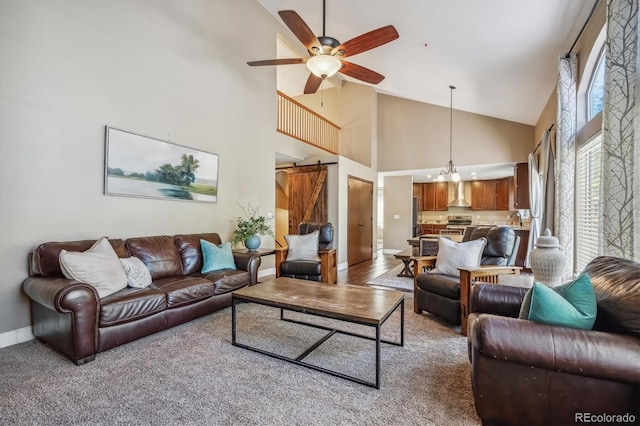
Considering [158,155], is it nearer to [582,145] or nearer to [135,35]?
[135,35]

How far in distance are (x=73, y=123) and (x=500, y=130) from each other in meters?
7.41

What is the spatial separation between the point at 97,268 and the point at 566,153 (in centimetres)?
496

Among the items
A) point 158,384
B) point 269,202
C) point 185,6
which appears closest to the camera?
point 158,384

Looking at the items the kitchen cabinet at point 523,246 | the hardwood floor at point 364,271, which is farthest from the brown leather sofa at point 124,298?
the kitchen cabinet at point 523,246

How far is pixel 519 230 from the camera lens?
577 centimetres

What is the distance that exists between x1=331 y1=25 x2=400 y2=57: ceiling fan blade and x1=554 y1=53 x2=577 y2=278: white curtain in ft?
6.71

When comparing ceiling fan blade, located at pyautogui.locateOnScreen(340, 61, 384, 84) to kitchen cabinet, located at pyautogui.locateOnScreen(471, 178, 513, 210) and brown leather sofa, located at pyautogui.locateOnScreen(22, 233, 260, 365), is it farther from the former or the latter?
kitchen cabinet, located at pyautogui.locateOnScreen(471, 178, 513, 210)

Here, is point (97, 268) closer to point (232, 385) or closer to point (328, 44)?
point (232, 385)

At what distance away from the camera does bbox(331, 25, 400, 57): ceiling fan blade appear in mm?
2840

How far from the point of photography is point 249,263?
369cm

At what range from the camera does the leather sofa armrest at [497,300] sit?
6.70ft

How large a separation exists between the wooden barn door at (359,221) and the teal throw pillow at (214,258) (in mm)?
3331

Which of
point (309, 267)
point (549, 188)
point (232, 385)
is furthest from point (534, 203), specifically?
point (232, 385)

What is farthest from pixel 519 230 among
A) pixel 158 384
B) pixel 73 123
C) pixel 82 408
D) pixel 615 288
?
pixel 73 123
